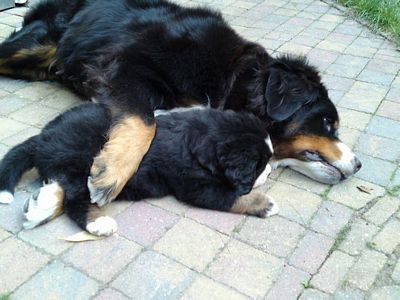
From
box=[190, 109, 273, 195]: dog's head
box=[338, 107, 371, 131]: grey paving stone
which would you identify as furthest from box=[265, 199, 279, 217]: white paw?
box=[338, 107, 371, 131]: grey paving stone

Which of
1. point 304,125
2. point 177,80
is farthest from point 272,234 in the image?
point 177,80

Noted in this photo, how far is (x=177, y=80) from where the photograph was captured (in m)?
3.41

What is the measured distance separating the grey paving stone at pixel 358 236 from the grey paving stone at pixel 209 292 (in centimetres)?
70

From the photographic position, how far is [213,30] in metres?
3.63

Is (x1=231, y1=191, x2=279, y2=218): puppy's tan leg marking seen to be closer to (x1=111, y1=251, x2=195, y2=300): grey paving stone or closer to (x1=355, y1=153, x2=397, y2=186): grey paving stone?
(x1=111, y1=251, x2=195, y2=300): grey paving stone

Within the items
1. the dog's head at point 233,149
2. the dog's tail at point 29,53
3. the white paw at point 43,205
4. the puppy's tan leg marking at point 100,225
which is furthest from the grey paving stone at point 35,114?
the dog's head at point 233,149

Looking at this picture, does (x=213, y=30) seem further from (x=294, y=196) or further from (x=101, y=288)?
(x=101, y=288)

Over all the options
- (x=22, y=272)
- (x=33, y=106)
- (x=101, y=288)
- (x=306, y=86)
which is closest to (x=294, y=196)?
(x=306, y=86)

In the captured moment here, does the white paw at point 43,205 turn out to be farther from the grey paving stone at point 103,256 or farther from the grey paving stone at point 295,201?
the grey paving stone at point 295,201

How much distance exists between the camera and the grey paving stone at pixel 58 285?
2.26 metres

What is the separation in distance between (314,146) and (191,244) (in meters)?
1.10

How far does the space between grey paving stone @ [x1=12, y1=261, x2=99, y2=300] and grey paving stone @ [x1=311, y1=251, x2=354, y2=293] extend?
3.53ft

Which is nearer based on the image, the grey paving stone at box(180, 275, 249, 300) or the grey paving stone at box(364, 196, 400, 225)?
the grey paving stone at box(180, 275, 249, 300)

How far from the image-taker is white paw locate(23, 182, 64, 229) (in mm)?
2607
